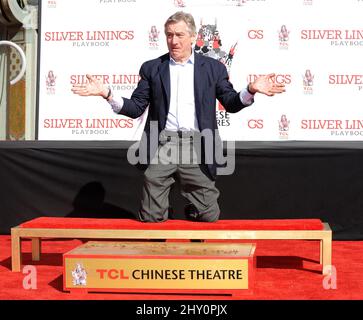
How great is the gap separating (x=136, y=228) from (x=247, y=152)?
1.72 metres

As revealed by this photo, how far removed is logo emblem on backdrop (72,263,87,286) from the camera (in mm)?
4055

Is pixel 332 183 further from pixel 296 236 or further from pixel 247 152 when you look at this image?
pixel 296 236

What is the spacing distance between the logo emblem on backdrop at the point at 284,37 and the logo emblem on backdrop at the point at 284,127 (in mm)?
597

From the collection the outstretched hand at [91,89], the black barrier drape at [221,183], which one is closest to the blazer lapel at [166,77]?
the outstretched hand at [91,89]

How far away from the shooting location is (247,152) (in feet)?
20.1

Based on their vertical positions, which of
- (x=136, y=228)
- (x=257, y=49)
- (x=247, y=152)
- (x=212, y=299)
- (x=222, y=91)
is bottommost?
(x=212, y=299)

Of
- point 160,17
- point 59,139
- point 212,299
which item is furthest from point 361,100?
point 212,299

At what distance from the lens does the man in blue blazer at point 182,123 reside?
480 cm

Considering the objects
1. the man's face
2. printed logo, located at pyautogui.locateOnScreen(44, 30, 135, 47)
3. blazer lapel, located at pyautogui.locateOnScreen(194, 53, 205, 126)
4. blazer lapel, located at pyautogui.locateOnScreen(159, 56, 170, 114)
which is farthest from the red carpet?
printed logo, located at pyautogui.locateOnScreen(44, 30, 135, 47)

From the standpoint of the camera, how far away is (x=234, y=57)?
21.3 ft

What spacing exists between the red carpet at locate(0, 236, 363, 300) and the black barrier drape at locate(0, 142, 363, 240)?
0.85 feet

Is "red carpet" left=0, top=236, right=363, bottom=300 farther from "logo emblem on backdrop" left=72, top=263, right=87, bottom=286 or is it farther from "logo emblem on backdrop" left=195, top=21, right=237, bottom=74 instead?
"logo emblem on backdrop" left=195, top=21, right=237, bottom=74

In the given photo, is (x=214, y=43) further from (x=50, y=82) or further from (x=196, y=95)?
(x=196, y=95)

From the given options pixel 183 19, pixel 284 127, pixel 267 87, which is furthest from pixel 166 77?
pixel 284 127
